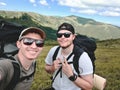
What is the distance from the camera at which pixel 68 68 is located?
802 cm

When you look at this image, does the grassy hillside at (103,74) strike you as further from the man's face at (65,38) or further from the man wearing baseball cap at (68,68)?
the man's face at (65,38)

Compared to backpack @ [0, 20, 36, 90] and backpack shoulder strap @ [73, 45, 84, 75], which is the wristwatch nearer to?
backpack shoulder strap @ [73, 45, 84, 75]

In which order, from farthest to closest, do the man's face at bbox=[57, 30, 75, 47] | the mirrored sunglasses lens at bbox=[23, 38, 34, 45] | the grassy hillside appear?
the grassy hillside
the man's face at bbox=[57, 30, 75, 47]
the mirrored sunglasses lens at bbox=[23, 38, 34, 45]

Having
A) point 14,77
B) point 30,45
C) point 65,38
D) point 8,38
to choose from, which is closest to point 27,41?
point 30,45

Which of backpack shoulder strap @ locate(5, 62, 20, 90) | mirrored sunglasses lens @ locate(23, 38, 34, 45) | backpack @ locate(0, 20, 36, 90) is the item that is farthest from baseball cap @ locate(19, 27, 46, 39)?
backpack shoulder strap @ locate(5, 62, 20, 90)

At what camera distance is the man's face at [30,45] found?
582 centimetres

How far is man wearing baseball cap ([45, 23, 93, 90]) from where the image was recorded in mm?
8086

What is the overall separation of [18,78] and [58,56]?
3.49 meters

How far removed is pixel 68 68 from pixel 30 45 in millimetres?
2323

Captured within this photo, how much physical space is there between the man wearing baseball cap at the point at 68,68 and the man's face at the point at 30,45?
2161mm

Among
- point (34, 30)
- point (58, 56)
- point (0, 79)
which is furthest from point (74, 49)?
point (0, 79)

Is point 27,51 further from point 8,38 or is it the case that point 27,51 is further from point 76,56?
point 76,56

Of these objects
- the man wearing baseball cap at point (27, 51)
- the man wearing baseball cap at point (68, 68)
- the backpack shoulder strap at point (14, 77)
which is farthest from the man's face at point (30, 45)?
the man wearing baseball cap at point (68, 68)

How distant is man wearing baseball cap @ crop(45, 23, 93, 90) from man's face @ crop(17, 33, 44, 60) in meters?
2.16
